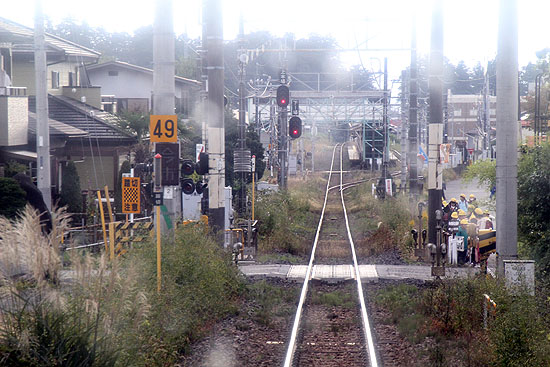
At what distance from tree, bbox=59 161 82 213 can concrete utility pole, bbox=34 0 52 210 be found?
806 cm

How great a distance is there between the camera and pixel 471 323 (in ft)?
36.0

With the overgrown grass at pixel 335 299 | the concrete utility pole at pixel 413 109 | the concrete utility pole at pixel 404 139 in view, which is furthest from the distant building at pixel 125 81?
the overgrown grass at pixel 335 299

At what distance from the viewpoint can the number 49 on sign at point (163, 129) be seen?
38.3 feet

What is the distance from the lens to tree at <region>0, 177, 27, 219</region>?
57.7ft

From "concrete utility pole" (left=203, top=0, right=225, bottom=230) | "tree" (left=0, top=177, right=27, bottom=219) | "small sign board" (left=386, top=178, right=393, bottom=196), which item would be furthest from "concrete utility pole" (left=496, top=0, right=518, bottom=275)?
"small sign board" (left=386, top=178, right=393, bottom=196)

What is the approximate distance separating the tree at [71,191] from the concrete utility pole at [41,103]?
806 centimetres

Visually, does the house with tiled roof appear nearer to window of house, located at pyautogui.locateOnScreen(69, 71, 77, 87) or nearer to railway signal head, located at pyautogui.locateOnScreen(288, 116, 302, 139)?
window of house, located at pyautogui.locateOnScreen(69, 71, 77, 87)

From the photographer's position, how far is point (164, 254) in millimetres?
11828

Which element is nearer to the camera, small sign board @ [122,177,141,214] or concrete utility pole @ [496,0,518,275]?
concrete utility pole @ [496,0,518,275]

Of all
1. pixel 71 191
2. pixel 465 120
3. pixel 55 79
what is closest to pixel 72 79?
pixel 55 79

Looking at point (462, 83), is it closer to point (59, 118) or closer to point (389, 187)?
point (389, 187)

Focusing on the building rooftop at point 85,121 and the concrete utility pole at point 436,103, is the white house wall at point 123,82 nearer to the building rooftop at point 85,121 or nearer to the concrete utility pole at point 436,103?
the building rooftop at point 85,121

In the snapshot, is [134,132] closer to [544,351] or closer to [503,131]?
[503,131]

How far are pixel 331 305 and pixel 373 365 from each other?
4457mm
